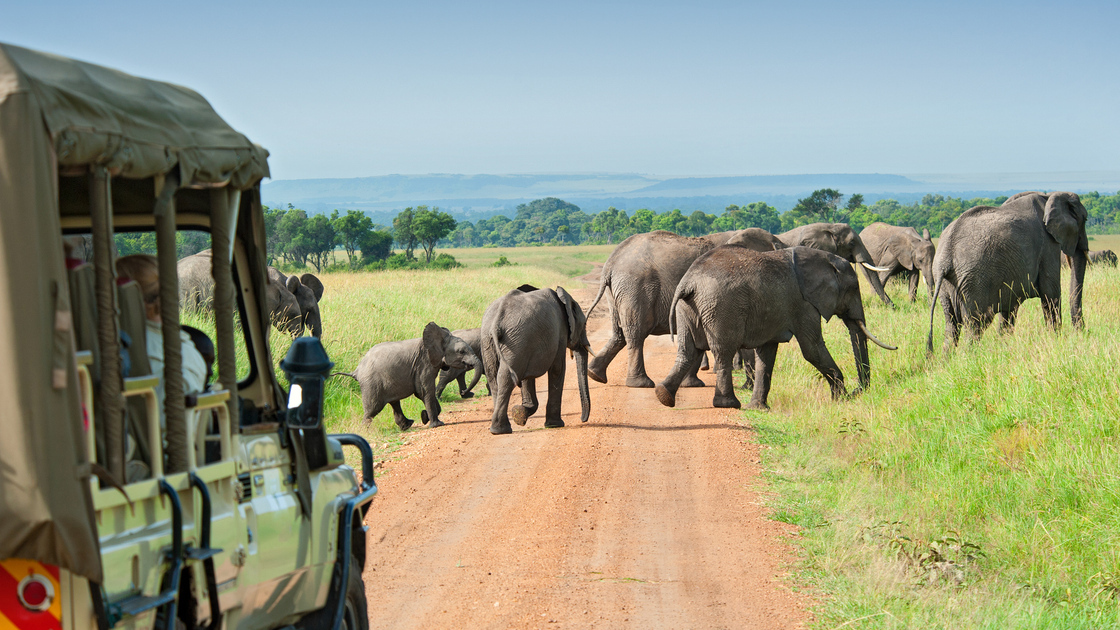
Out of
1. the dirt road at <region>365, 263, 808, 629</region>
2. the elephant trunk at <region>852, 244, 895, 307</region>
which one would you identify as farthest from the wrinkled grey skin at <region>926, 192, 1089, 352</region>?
the dirt road at <region>365, 263, 808, 629</region>

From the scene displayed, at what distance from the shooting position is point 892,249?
26.4 meters

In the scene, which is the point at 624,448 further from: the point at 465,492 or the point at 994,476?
the point at 994,476

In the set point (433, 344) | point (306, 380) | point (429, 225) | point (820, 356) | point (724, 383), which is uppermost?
point (306, 380)

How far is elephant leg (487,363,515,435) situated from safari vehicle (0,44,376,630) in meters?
6.23

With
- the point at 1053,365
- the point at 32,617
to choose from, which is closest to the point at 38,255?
the point at 32,617

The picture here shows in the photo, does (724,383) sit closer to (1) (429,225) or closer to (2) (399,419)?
(2) (399,419)

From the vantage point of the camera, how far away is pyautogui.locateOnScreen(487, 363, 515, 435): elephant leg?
10.3 meters

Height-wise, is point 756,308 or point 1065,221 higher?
point 1065,221

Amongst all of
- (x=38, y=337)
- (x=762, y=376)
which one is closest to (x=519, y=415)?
(x=762, y=376)

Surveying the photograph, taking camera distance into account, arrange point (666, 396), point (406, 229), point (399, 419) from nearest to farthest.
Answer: point (399, 419), point (666, 396), point (406, 229)

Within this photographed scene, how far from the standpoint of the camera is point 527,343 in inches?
403

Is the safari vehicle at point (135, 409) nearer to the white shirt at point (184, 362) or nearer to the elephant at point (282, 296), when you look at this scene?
the white shirt at point (184, 362)

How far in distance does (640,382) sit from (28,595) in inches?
465

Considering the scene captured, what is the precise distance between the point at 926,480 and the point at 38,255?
745cm
